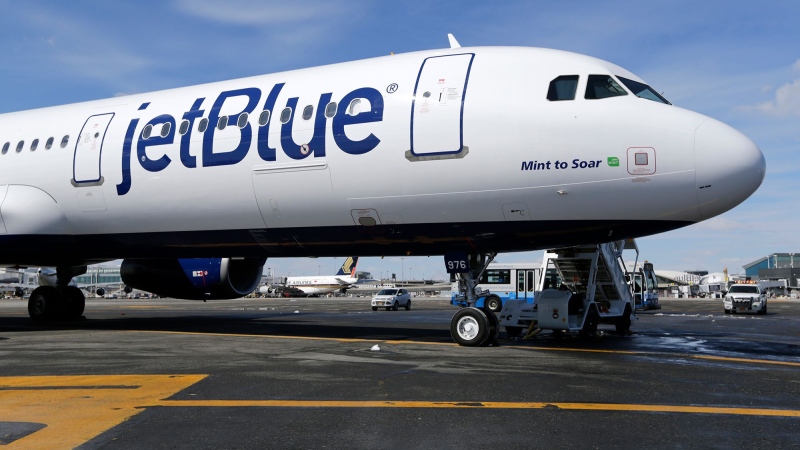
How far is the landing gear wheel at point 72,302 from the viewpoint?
24469mm

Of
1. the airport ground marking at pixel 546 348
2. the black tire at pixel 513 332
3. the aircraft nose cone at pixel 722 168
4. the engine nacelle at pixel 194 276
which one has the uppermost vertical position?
the aircraft nose cone at pixel 722 168

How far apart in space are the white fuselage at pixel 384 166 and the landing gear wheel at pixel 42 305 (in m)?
6.01

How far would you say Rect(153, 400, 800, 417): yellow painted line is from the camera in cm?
780

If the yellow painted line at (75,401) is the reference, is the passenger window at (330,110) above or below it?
above

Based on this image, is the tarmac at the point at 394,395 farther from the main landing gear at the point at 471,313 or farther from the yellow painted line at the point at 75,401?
the main landing gear at the point at 471,313

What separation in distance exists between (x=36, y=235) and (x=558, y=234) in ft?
46.4

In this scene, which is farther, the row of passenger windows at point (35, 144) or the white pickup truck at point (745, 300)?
the white pickup truck at point (745, 300)

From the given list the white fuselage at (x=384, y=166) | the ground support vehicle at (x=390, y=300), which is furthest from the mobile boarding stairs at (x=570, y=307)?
the ground support vehicle at (x=390, y=300)

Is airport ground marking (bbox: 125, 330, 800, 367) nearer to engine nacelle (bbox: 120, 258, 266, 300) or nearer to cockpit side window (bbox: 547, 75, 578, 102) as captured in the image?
engine nacelle (bbox: 120, 258, 266, 300)

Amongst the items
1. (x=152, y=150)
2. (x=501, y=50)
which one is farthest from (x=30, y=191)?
(x=501, y=50)

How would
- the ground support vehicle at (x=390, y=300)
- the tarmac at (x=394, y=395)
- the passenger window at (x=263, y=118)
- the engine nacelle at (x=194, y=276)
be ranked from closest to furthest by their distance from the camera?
the tarmac at (x=394, y=395) → the passenger window at (x=263, y=118) → the engine nacelle at (x=194, y=276) → the ground support vehicle at (x=390, y=300)

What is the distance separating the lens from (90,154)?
17797mm

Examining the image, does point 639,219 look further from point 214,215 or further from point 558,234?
point 214,215

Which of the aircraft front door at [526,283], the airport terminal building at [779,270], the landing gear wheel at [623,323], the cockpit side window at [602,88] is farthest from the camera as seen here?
the airport terminal building at [779,270]
